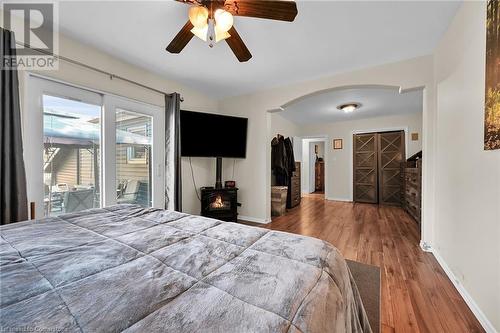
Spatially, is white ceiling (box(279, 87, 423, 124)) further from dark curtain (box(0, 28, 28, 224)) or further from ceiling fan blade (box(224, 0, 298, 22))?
dark curtain (box(0, 28, 28, 224))

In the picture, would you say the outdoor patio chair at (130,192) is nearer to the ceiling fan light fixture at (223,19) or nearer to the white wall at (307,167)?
the ceiling fan light fixture at (223,19)

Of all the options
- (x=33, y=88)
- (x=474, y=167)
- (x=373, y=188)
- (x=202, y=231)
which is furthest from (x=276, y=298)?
(x=373, y=188)

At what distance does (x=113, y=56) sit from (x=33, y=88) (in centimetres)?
88

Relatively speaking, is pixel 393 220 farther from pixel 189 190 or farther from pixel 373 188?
pixel 189 190

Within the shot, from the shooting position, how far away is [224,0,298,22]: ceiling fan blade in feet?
4.14

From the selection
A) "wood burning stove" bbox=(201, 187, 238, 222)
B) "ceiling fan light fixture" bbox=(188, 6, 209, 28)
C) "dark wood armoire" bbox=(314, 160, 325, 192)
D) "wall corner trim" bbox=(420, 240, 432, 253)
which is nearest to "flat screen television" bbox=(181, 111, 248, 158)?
"wood burning stove" bbox=(201, 187, 238, 222)

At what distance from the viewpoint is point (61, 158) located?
2.06 m

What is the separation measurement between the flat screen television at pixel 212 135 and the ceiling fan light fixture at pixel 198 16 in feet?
6.02

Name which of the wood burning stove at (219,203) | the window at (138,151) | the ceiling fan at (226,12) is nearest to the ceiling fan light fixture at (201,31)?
the ceiling fan at (226,12)

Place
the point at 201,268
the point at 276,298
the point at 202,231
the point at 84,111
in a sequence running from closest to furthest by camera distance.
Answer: the point at 276,298, the point at 201,268, the point at 202,231, the point at 84,111

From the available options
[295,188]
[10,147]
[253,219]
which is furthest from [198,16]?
[295,188]

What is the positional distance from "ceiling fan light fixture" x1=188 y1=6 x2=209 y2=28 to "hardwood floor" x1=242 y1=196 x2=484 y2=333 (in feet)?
7.76

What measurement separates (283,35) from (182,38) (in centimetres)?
98

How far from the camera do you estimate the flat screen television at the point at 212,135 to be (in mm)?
3186
